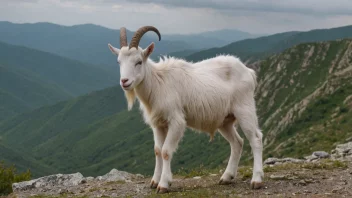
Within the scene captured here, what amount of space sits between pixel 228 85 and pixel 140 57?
2.86 meters

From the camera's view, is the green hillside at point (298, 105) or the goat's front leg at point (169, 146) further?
the green hillside at point (298, 105)

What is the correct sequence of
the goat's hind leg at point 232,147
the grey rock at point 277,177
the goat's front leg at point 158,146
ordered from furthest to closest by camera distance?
the goat's hind leg at point 232,147
the grey rock at point 277,177
the goat's front leg at point 158,146

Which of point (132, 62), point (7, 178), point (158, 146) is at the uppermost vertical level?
point (132, 62)

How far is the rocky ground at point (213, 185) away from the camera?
12023mm

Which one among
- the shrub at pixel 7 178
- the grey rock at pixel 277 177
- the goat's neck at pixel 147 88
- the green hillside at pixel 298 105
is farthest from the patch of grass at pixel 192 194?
the green hillside at pixel 298 105

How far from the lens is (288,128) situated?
105m

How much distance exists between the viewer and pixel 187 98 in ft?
42.5

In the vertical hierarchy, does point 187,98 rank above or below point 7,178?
above

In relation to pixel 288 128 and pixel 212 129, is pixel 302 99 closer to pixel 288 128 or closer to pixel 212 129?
pixel 288 128

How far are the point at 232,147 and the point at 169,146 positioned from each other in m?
2.54

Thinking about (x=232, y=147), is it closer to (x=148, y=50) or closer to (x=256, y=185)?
(x=256, y=185)

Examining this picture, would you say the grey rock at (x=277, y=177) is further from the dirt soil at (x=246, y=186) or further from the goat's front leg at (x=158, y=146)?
the goat's front leg at (x=158, y=146)

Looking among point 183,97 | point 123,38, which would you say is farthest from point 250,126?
point 123,38

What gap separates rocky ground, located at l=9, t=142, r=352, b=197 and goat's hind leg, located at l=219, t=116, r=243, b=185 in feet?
1.00
